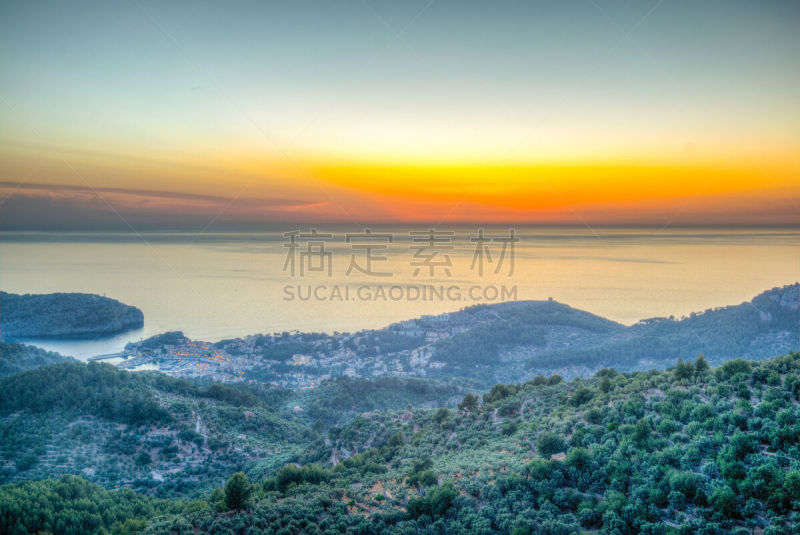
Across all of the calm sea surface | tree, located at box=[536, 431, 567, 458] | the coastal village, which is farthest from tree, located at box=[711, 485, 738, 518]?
the calm sea surface

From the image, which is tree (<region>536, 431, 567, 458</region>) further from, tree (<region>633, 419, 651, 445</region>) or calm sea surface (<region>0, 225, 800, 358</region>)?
calm sea surface (<region>0, 225, 800, 358</region>)

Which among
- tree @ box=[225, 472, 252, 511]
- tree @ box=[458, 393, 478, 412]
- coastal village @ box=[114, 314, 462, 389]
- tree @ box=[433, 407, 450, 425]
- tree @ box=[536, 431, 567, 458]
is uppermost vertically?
tree @ box=[536, 431, 567, 458]

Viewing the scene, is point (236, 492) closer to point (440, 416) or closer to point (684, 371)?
point (440, 416)

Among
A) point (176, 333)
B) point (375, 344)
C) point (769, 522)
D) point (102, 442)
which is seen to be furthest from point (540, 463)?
point (176, 333)

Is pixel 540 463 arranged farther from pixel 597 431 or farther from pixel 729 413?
pixel 729 413

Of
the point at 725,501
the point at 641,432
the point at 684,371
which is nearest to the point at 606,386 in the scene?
the point at 684,371
